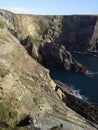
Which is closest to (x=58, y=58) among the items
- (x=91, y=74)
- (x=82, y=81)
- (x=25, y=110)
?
(x=91, y=74)

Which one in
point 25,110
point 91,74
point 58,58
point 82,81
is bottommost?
point 91,74

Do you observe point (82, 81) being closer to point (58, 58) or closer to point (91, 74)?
point (91, 74)

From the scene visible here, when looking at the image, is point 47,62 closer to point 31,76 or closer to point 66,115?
point 31,76

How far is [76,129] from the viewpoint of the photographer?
31.8m

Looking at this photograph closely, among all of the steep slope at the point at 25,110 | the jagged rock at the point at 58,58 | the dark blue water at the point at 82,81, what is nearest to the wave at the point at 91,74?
the dark blue water at the point at 82,81

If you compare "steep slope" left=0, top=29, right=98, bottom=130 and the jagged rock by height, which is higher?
"steep slope" left=0, top=29, right=98, bottom=130

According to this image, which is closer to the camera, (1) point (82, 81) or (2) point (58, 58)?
(1) point (82, 81)

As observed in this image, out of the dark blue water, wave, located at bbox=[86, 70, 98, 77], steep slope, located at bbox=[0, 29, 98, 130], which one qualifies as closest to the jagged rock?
wave, located at bbox=[86, 70, 98, 77]

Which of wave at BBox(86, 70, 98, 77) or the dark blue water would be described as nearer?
the dark blue water

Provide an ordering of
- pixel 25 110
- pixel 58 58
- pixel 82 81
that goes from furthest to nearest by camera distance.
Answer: pixel 58 58
pixel 82 81
pixel 25 110

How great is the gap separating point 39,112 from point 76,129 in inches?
163

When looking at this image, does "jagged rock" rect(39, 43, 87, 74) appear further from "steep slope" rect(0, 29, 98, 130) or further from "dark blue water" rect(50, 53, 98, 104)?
"steep slope" rect(0, 29, 98, 130)

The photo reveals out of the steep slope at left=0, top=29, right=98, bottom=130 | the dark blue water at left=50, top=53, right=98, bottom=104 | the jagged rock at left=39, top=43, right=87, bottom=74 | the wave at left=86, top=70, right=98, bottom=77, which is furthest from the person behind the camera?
the jagged rock at left=39, top=43, right=87, bottom=74

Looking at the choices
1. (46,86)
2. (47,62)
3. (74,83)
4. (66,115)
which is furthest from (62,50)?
(66,115)
